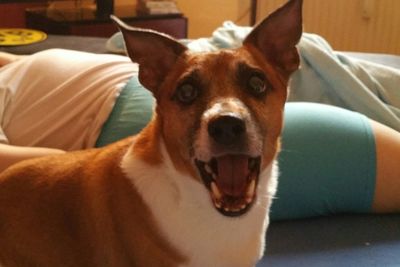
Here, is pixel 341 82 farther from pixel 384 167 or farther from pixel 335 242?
pixel 335 242

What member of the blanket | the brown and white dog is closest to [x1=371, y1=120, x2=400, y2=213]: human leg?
the blanket

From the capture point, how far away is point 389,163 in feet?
5.76

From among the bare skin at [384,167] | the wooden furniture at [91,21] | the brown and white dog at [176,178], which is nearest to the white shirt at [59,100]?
the bare skin at [384,167]

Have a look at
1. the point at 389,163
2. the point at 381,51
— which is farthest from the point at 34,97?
the point at 381,51

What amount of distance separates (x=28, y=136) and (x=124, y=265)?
29.9 inches

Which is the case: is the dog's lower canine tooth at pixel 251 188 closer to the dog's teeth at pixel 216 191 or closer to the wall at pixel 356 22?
the dog's teeth at pixel 216 191

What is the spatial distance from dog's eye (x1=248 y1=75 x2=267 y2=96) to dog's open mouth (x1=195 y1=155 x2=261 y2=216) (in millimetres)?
138

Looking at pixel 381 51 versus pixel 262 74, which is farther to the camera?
pixel 381 51

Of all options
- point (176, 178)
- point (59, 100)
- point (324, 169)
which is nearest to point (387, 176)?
point (324, 169)

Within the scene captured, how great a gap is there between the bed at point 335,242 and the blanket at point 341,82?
44 centimetres

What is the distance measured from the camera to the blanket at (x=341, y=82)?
2.04 m

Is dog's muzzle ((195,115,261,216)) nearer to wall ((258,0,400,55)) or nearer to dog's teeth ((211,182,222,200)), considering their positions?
dog's teeth ((211,182,222,200))

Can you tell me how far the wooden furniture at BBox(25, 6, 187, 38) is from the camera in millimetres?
3428

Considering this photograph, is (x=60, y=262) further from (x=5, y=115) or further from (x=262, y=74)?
(x=5, y=115)
